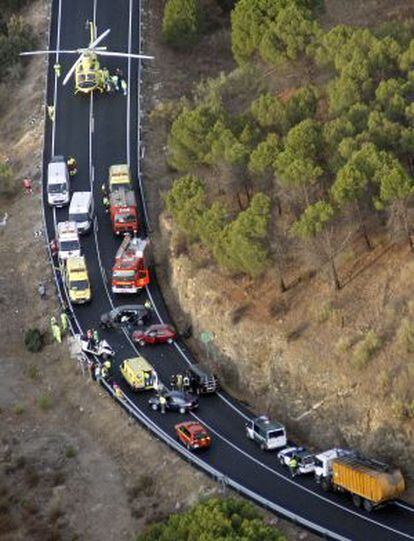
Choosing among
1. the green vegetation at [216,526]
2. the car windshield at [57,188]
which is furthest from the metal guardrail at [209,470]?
the car windshield at [57,188]

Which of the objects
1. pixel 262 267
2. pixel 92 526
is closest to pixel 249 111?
pixel 262 267

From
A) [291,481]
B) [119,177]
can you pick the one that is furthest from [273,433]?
[119,177]

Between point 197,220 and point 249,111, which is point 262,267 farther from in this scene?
point 249,111

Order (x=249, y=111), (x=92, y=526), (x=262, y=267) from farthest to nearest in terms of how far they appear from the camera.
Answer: (x=249, y=111), (x=262, y=267), (x=92, y=526)

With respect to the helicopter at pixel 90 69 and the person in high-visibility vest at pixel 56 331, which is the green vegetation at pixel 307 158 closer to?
the person in high-visibility vest at pixel 56 331

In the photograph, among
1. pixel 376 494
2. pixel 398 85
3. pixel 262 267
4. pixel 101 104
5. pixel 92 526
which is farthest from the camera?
pixel 101 104

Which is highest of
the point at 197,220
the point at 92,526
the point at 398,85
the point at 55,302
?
the point at 398,85

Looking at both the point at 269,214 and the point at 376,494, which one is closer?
the point at 376,494
